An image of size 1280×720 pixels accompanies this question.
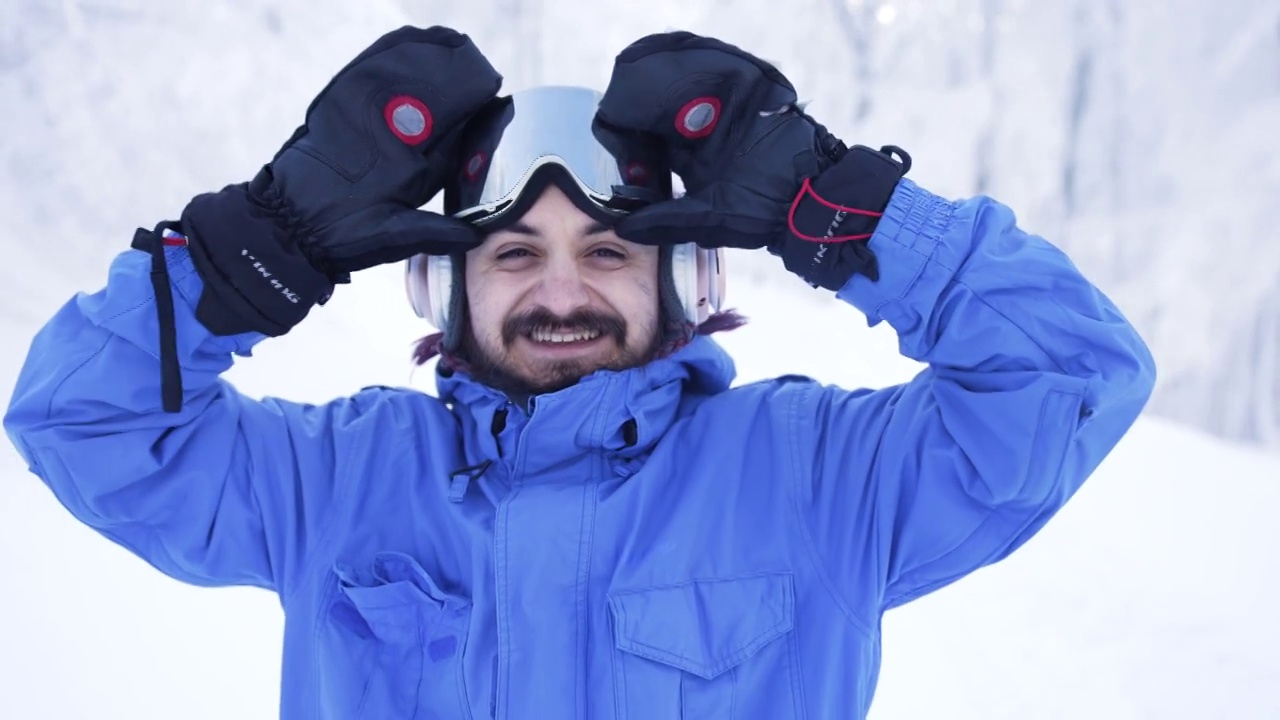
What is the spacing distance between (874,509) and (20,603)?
109 inches

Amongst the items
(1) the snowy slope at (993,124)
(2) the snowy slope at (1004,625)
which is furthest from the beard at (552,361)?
(1) the snowy slope at (993,124)

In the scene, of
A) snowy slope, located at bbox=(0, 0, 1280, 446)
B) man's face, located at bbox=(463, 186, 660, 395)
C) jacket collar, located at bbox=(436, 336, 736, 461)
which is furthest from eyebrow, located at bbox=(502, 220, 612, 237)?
snowy slope, located at bbox=(0, 0, 1280, 446)

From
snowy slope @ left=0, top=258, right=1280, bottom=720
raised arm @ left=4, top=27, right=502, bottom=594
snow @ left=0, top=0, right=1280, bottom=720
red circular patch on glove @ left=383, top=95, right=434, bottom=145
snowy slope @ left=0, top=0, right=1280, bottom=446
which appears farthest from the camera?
snowy slope @ left=0, top=0, right=1280, bottom=446

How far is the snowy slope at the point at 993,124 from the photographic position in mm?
5746

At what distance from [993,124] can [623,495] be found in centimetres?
677

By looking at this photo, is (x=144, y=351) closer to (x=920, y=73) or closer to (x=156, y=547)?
(x=156, y=547)

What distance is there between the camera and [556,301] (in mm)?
1547

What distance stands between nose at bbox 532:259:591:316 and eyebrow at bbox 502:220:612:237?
0.05 metres

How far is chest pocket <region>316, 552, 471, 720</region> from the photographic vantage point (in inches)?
54.6

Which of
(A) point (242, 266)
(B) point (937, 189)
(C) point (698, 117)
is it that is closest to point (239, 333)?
(A) point (242, 266)

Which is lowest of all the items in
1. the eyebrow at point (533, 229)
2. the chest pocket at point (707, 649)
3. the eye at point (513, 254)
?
the chest pocket at point (707, 649)

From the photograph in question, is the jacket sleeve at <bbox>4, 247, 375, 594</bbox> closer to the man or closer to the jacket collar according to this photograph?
the man

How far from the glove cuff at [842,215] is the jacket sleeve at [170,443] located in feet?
2.45

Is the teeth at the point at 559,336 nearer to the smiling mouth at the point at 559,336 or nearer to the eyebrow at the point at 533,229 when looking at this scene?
the smiling mouth at the point at 559,336
